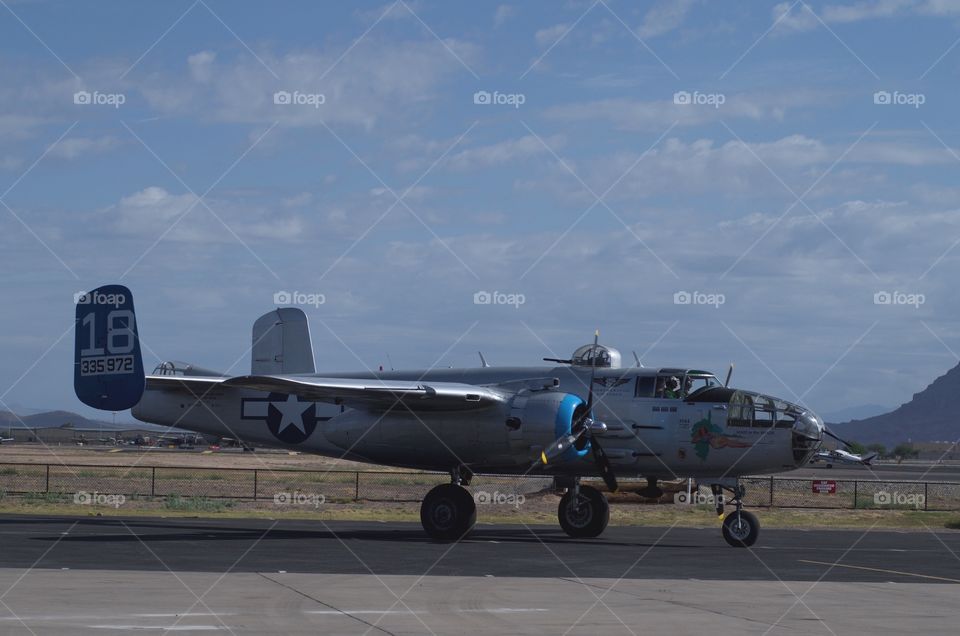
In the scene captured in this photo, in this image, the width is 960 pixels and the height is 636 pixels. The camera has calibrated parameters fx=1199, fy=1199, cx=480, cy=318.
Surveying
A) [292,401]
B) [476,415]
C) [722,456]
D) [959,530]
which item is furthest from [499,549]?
[959,530]

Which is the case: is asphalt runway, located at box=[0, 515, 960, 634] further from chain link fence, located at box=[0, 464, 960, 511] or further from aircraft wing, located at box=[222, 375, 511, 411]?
chain link fence, located at box=[0, 464, 960, 511]

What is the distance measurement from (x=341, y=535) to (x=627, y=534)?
7061 mm

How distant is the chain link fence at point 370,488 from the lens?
142 feet

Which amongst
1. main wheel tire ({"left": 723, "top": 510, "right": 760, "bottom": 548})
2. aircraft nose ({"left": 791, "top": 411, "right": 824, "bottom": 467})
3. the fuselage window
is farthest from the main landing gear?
the fuselage window

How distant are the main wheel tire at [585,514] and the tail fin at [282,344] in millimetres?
8762

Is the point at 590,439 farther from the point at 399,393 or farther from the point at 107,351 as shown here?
the point at 107,351

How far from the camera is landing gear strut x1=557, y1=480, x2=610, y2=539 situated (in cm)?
2712

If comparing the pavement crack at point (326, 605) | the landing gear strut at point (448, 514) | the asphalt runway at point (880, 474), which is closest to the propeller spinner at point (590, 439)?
the landing gear strut at point (448, 514)

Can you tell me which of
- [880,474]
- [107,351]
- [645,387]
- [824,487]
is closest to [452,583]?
[645,387]

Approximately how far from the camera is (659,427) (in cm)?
2542

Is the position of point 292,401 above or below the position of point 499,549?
above

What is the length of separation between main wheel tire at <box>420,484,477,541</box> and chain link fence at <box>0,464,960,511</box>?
9.16 meters

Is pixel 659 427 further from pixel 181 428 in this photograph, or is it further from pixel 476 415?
pixel 181 428

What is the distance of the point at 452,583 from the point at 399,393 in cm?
793
